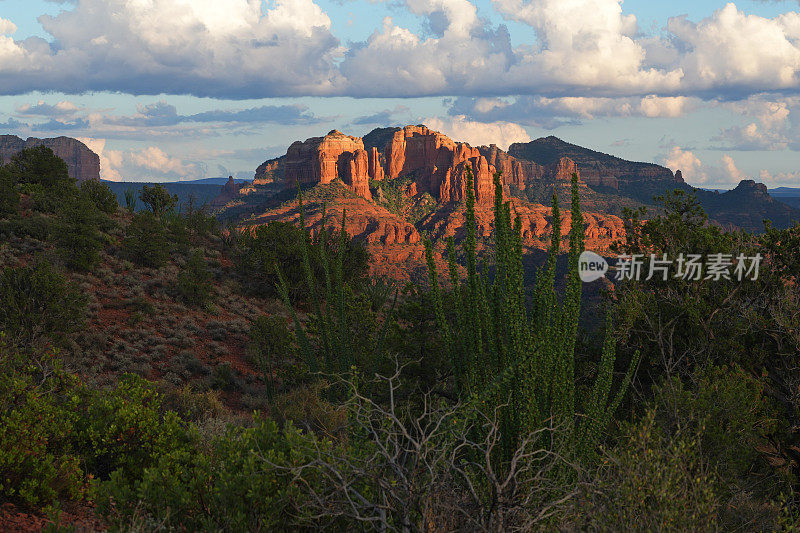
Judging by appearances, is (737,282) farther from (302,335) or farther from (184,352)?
(184,352)

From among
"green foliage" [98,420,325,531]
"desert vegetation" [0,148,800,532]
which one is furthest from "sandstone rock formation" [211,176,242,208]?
"green foliage" [98,420,325,531]

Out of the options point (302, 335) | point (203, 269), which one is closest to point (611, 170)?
point (203, 269)

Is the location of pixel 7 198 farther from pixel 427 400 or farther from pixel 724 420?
pixel 724 420

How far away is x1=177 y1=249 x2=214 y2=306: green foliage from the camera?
23.0 metres

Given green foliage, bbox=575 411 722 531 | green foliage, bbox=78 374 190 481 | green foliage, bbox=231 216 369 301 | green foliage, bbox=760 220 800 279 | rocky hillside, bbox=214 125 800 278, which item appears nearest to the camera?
green foliage, bbox=575 411 722 531

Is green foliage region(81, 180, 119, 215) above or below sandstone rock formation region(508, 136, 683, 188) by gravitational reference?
below

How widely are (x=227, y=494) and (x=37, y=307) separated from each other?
14.1 metres

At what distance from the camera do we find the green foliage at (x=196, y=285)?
2300 cm

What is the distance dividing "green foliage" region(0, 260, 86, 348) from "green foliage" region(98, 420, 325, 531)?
11810 millimetres

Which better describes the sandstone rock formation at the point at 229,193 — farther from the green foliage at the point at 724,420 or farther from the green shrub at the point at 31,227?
the green foliage at the point at 724,420

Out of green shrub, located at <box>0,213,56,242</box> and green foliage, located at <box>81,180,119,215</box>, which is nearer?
Result: green shrub, located at <box>0,213,56,242</box>

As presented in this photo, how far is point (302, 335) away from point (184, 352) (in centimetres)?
1148

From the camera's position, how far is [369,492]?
15.3 ft

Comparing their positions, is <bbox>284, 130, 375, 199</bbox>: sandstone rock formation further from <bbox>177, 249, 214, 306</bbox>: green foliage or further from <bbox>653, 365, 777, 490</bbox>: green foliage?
<bbox>653, 365, 777, 490</bbox>: green foliage
